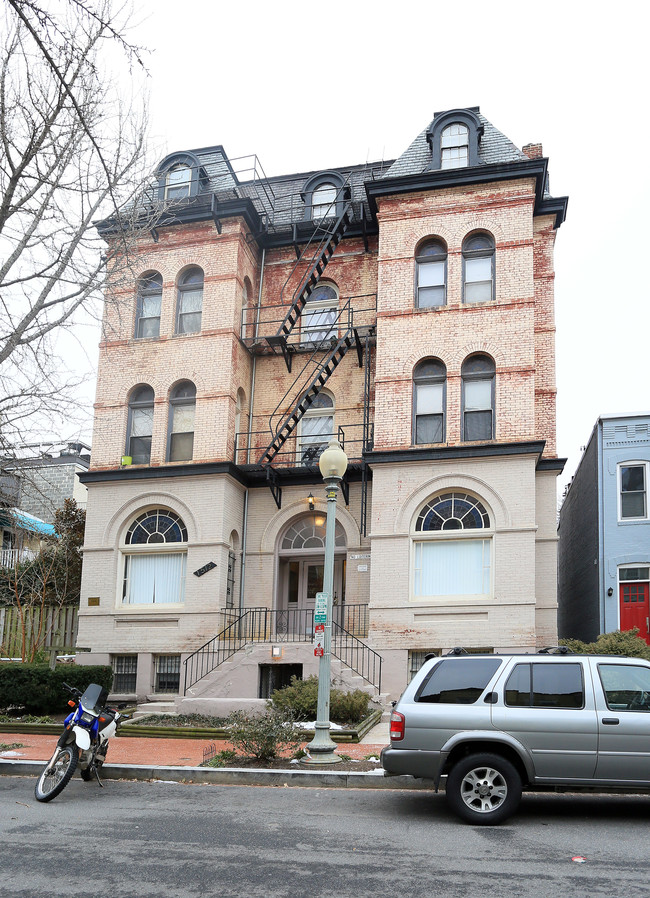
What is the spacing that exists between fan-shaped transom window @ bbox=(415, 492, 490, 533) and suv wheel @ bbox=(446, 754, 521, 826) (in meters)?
11.7

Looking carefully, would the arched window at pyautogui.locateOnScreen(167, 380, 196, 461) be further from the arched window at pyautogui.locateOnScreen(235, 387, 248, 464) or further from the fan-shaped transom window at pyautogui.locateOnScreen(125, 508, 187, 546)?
the fan-shaped transom window at pyautogui.locateOnScreen(125, 508, 187, 546)

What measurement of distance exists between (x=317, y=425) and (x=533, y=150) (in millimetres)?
9721

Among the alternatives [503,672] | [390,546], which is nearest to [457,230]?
[390,546]

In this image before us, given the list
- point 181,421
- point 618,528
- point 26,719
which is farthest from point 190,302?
point 618,528

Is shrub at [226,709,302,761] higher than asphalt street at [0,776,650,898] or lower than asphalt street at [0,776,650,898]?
higher

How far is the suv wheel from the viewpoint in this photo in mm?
8523

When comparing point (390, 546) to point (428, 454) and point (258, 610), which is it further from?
point (258, 610)

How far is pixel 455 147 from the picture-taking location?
75.1ft

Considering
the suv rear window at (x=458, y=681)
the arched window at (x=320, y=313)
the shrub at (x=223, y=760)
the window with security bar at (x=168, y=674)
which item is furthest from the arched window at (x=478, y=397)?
the suv rear window at (x=458, y=681)

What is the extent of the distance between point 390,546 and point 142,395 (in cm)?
818

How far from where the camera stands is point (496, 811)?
27.9ft

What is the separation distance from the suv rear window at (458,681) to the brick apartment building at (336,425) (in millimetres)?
9396

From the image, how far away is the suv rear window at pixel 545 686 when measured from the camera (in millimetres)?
8875

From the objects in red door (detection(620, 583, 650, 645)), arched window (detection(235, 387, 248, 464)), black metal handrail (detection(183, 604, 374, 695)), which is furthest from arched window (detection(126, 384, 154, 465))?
red door (detection(620, 583, 650, 645))
